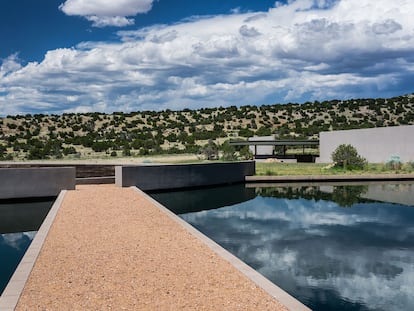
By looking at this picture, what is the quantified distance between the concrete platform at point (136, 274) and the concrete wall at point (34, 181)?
858 centimetres

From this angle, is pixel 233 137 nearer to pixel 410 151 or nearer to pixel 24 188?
pixel 410 151

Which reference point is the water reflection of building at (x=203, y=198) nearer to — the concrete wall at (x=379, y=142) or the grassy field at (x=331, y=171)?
the grassy field at (x=331, y=171)

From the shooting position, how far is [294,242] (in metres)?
12.8

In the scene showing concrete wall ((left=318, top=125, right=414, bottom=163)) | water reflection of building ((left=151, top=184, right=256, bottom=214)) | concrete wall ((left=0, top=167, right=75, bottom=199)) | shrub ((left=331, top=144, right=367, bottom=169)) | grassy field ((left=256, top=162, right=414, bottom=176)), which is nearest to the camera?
water reflection of building ((left=151, top=184, right=256, bottom=214))

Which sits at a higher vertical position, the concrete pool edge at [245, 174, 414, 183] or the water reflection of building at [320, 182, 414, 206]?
the concrete pool edge at [245, 174, 414, 183]

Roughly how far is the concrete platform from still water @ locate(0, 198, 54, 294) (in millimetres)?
975

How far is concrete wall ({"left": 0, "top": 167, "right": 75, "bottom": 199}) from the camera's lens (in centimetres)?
1991

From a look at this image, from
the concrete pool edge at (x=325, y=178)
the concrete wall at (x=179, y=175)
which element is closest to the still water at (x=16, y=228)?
the concrete wall at (x=179, y=175)

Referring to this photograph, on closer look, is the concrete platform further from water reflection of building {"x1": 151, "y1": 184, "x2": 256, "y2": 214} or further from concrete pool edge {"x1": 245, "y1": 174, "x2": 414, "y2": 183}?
concrete pool edge {"x1": 245, "y1": 174, "x2": 414, "y2": 183}

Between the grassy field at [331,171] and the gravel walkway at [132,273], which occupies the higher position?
the gravel walkway at [132,273]

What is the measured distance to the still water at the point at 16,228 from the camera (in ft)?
35.2

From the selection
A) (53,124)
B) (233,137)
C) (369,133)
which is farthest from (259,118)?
(369,133)

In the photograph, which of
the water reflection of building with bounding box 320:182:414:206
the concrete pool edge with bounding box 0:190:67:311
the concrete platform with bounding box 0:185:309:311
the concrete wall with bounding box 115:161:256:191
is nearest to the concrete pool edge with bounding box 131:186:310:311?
the concrete platform with bounding box 0:185:309:311

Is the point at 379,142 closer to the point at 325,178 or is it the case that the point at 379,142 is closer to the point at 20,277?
the point at 325,178
